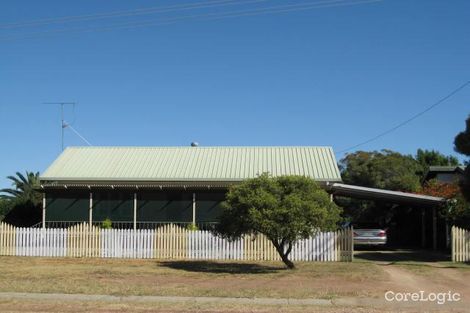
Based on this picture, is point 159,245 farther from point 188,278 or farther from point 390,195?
point 390,195

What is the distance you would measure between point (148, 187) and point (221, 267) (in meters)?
9.79

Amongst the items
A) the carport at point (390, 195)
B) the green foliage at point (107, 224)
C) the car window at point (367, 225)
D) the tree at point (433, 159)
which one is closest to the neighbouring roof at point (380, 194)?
the carport at point (390, 195)

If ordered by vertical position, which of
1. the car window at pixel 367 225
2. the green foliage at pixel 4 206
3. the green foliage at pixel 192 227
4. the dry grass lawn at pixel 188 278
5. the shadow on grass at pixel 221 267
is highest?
the green foliage at pixel 4 206

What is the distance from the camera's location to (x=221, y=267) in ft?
65.4

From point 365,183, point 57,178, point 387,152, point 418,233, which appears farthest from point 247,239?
point 387,152

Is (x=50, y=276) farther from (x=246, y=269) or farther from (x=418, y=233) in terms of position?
(x=418, y=233)

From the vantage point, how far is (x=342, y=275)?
56.6ft

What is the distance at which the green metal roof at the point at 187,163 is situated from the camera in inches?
1170

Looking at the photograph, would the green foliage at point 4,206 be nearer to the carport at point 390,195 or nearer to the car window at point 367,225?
the carport at point 390,195

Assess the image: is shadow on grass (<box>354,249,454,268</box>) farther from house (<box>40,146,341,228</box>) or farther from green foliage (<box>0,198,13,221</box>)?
green foliage (<box>0,198,13,221</box>)

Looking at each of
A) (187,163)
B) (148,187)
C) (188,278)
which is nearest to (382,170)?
(187,163)

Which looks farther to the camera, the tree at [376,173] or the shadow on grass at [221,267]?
the tree at [376,173]

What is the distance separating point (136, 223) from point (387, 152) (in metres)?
41.1

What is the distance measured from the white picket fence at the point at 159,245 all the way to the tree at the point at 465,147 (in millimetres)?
4315
